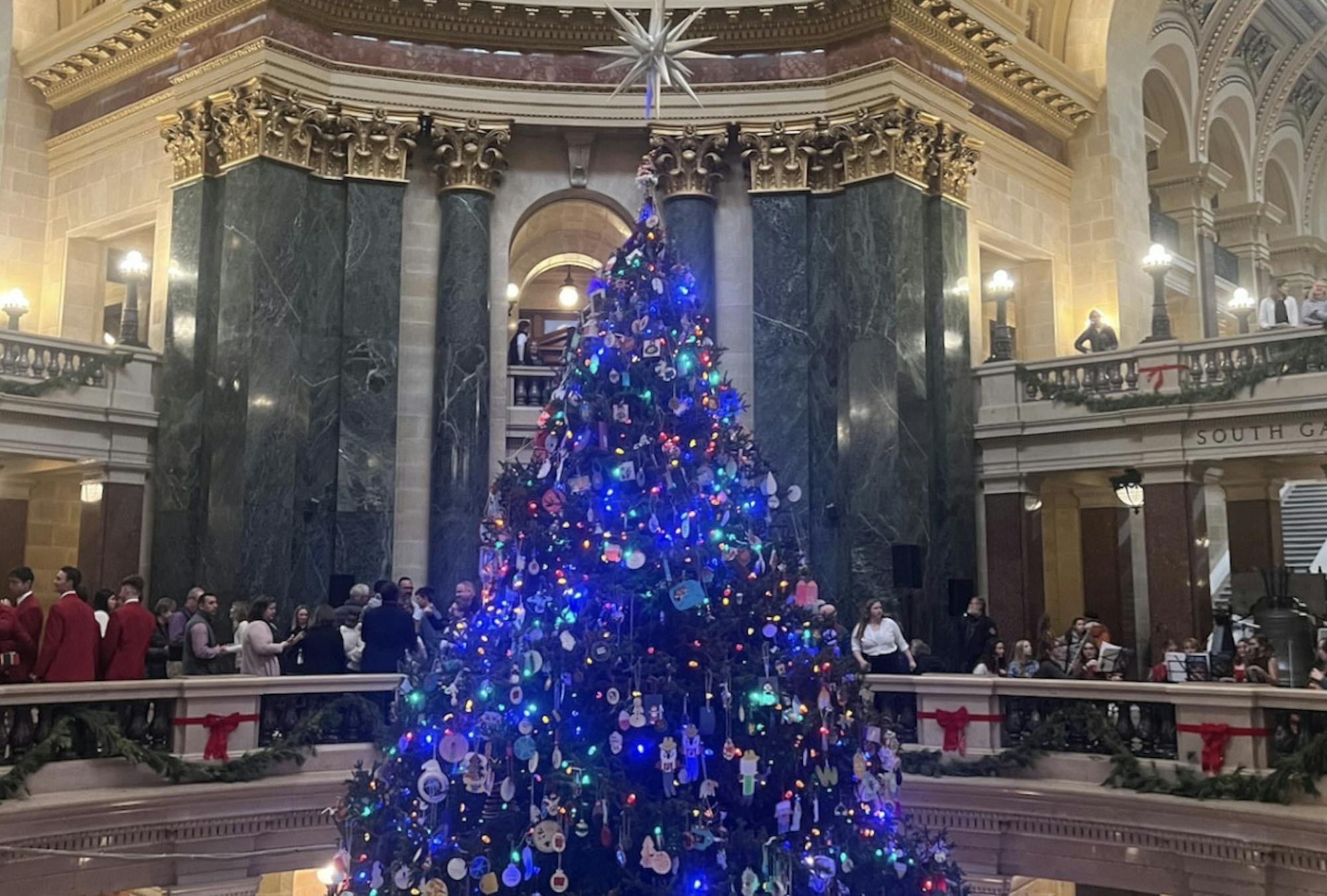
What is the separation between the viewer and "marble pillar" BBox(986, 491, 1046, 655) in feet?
59.0

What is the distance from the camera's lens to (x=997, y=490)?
18.2 meters

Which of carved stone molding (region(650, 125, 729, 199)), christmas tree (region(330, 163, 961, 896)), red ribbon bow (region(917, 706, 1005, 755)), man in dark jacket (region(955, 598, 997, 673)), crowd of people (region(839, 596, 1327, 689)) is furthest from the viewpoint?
carved stone molding (region(650, 125, 729, 199))

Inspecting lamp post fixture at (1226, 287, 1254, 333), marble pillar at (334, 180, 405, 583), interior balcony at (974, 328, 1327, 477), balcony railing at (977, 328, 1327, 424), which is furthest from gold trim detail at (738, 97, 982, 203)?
lamp post fixture at (1226, 287, 1254, 333)

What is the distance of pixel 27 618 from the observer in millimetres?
9211

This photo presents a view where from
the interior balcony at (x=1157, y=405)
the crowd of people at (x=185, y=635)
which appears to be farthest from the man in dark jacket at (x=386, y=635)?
the interior balcony at (x=1157, y=405)

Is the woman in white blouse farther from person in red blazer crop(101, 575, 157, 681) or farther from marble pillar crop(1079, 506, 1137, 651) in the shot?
marble pillar crop(1079, 506, 1137, 651)

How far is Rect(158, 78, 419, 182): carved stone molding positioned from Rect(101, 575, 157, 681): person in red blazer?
8.47 metres

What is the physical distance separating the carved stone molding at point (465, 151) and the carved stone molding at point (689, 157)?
227 centimetres

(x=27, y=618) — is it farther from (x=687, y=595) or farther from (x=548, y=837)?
(x=687, y=595)

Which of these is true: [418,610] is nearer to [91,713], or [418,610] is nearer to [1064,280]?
[91,713]

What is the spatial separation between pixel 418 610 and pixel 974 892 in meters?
5.91

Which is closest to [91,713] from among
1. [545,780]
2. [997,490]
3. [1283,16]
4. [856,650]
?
[545,780]

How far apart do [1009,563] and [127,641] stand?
489 inches

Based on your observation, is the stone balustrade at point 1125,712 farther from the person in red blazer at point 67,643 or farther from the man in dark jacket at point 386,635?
the person in red blazer at point 67,643
